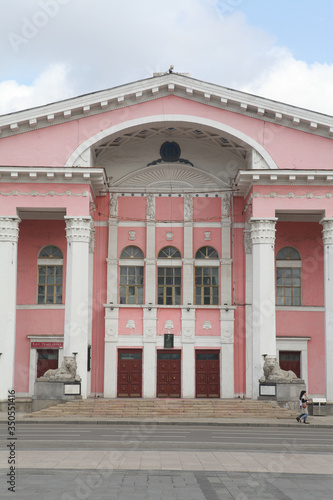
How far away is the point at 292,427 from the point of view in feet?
87.6

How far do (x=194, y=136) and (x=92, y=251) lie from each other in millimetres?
8117

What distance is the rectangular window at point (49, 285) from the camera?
119 ft

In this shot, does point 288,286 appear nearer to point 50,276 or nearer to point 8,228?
point 50,276

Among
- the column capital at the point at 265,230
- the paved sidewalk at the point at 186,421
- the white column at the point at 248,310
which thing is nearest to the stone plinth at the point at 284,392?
the paved sidewalk at the point at 186,421

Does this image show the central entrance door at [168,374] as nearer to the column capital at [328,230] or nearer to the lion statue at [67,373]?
the lion statue at [67,373]

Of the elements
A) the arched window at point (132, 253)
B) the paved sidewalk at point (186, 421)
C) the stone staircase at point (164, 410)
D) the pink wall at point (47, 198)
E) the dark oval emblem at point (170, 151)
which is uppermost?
the dark oval emblem at point (170, 151)

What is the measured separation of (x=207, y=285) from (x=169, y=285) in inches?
78.7

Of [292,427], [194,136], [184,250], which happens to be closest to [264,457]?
[292,427]

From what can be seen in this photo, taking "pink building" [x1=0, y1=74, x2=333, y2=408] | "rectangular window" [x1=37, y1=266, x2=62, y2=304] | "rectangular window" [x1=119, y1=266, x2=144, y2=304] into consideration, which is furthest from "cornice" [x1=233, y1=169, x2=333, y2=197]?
"rectangular window" [x1=37, y1=266, x2=62, y2=304]

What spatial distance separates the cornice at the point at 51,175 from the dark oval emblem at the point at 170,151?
557 cm

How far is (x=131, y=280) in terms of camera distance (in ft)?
121

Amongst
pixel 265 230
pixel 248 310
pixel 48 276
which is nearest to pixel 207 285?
pixel 248 310

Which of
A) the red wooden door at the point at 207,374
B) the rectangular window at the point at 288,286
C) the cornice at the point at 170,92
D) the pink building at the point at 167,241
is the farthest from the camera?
the rectangular window at the point at 288,286

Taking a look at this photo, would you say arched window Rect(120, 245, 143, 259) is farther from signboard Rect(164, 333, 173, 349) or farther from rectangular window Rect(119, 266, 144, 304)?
signboard Rect(164, 333, 173, 349)
